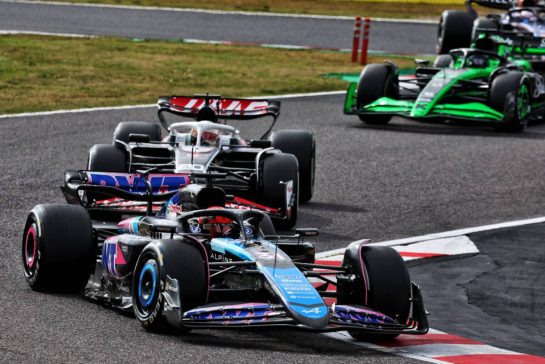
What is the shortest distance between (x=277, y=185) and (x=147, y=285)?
13.6ft

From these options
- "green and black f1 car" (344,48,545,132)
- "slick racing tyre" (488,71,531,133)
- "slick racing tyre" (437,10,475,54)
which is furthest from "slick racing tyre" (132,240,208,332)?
"slick racing tyre" (437,10,475,54)

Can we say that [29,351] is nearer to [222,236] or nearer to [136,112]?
[222,236]

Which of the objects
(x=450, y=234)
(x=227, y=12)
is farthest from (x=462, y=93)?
(x=227, y=12)

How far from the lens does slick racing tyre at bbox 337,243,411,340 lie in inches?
352

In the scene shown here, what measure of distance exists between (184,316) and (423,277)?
3279 millimetres

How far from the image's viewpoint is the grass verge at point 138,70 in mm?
23000

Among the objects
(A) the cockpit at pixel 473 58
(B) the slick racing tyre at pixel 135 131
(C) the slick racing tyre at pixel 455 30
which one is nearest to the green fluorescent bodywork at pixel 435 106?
(A) the cockpit at pixel 473 58

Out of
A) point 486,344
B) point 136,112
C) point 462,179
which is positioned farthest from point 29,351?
point 136,112

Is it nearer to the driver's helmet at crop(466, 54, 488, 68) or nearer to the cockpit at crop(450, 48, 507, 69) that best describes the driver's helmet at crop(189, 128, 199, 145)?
the cockpit at crop(450, 48, 507, 69)

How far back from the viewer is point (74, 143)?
1780 centimetres

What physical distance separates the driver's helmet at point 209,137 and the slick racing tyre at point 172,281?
192 inches

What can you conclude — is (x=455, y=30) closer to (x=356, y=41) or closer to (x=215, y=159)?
(x=356, y=41)

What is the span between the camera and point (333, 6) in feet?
134

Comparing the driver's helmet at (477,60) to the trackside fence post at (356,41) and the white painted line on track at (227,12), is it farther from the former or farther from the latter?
the white painted line on track at (227,12)
